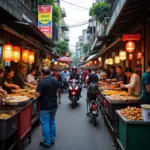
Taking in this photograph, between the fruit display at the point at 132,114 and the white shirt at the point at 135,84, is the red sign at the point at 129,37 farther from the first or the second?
the fruit display at the point at 132,114

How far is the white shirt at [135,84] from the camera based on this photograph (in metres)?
7.23

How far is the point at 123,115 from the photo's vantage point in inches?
196

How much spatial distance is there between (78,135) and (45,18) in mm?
13699

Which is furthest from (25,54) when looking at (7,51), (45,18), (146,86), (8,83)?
(45,18)

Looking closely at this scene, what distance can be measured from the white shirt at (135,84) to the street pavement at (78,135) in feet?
5.66

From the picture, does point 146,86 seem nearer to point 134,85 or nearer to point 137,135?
point 137,135

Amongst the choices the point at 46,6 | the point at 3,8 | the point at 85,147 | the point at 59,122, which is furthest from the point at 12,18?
the point at 46,6

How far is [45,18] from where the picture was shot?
18547 millimetres

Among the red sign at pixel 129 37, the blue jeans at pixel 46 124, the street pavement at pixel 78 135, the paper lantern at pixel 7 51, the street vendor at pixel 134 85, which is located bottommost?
the street pavement at pixel 78 135

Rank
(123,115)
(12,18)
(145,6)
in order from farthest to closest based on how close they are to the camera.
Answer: (12,18)
(145,6)
(123,115)

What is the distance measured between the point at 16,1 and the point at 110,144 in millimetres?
7735

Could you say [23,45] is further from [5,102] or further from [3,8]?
[5,102]

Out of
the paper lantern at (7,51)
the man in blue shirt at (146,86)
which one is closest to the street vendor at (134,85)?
the man in blue shirt at (146,86)

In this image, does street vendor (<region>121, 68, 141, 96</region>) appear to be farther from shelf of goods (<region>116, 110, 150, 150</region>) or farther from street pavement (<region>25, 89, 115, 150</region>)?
shelf of goods (<region>116, 110, 150, 150</region>)
